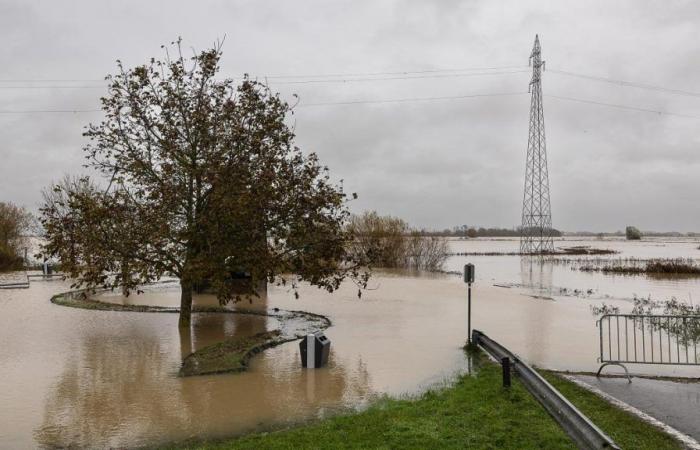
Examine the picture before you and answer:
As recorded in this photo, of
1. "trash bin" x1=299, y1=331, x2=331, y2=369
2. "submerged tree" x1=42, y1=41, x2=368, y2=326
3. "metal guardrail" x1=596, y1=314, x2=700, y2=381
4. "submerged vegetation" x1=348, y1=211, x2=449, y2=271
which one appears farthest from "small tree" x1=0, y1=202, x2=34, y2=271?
"metal guardrail" x1=596, y1=314, x2=700, y2=381

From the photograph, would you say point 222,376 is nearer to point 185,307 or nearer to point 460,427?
point 460,427

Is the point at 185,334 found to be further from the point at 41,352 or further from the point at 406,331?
the point at 406,331

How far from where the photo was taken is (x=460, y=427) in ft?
24.9

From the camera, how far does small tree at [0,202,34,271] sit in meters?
44.2

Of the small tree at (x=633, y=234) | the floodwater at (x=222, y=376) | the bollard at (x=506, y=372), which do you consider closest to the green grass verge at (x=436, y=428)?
the bollard at (x=506, y=372)

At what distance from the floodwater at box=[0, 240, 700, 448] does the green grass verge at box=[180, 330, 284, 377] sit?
31 cm

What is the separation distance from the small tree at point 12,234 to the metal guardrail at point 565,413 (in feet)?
149

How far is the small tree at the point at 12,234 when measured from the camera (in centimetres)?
4425

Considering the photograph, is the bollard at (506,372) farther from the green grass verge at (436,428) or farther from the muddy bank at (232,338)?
the muddy bank at (232,338)

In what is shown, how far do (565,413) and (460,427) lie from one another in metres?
1.68

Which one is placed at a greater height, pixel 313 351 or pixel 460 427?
pixel 313 351

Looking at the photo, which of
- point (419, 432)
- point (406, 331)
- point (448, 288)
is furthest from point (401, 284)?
point (419, 432)

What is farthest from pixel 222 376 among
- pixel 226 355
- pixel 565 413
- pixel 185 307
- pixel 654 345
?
pixel 654 345

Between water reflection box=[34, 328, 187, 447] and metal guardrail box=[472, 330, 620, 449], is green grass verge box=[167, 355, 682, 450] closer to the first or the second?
metal guardrail box=[472, 330, 620, 449]
